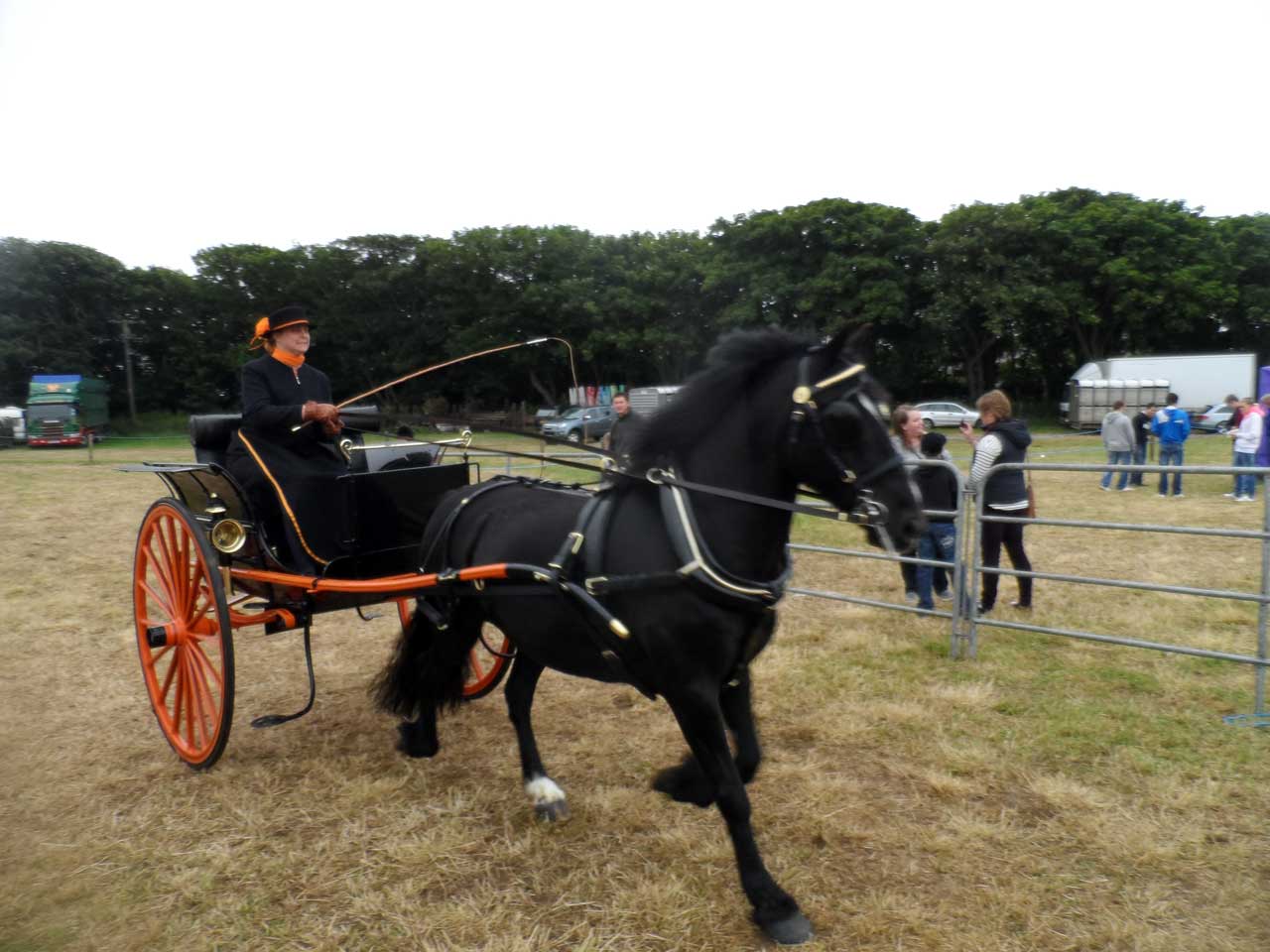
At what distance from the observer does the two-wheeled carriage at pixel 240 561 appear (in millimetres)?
4031

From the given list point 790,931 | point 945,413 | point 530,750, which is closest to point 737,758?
point 790,931

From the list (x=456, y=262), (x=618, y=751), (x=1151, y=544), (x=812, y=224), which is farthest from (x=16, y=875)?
(x=456, y=262)

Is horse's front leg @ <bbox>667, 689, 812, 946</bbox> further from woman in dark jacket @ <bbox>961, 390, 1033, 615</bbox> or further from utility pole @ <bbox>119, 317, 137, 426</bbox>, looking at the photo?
utility pole @ <bbox>119, 317, 137, 426</bbox>

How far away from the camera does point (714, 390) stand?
9.86ft

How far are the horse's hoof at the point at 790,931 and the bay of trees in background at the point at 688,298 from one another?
28448 millimetres

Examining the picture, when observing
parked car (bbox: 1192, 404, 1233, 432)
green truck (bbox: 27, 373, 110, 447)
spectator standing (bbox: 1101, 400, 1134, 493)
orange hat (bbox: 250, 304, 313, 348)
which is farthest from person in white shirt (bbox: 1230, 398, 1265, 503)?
green truck (bbox: 27, 373, 110, 447)

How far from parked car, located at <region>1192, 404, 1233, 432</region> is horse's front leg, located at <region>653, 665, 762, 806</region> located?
30726 millimetres

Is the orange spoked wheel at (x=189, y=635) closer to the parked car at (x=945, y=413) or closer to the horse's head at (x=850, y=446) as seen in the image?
the horse's head at (x=850, y=446)

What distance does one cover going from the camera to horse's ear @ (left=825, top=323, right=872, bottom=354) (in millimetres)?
2770

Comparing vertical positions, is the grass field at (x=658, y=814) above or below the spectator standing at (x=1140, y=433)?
below

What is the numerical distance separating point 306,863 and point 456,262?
38.2 m

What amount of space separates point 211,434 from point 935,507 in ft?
16.8

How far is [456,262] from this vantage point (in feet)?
128

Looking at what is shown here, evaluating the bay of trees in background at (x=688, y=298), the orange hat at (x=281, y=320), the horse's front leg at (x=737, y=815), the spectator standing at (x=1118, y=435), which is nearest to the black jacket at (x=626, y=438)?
the horse's front leg at (x=737, y=815)
